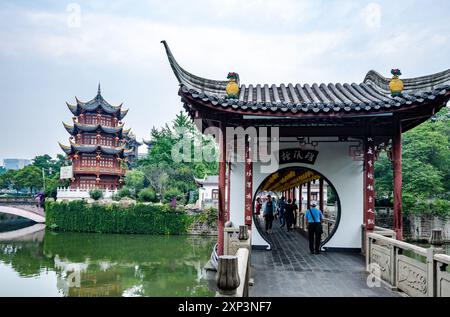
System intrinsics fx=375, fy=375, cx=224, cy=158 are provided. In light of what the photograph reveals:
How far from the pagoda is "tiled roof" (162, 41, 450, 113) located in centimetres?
2919

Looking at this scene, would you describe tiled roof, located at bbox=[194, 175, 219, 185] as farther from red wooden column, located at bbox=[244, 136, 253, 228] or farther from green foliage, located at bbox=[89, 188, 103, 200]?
red wooden column, located at bbox=[244, 136, 253, 228]

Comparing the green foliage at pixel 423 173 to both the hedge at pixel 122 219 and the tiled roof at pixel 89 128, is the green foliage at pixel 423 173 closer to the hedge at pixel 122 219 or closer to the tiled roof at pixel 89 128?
the hedge at pixel 122 219

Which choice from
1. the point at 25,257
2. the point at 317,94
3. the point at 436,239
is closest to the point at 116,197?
the point at 25,257

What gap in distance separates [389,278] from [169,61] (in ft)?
14.9

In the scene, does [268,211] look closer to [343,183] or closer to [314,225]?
[343,183]

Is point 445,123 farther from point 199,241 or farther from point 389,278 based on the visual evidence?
point 389,278

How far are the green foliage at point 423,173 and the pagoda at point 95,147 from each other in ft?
79.0

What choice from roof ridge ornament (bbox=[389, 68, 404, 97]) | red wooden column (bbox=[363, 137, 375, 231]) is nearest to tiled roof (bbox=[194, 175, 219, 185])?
→ red wooden column (bbox=[363, 137, 375, 231])

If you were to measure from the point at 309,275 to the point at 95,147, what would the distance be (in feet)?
106

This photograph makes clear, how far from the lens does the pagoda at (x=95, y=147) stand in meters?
34.8

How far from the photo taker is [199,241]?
22.8 metres

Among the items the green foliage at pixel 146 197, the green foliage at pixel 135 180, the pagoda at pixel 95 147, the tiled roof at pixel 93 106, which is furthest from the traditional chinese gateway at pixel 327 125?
the tiled roof at pixel 93 106

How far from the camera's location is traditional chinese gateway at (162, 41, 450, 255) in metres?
5.73

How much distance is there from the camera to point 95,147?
3491 cm
